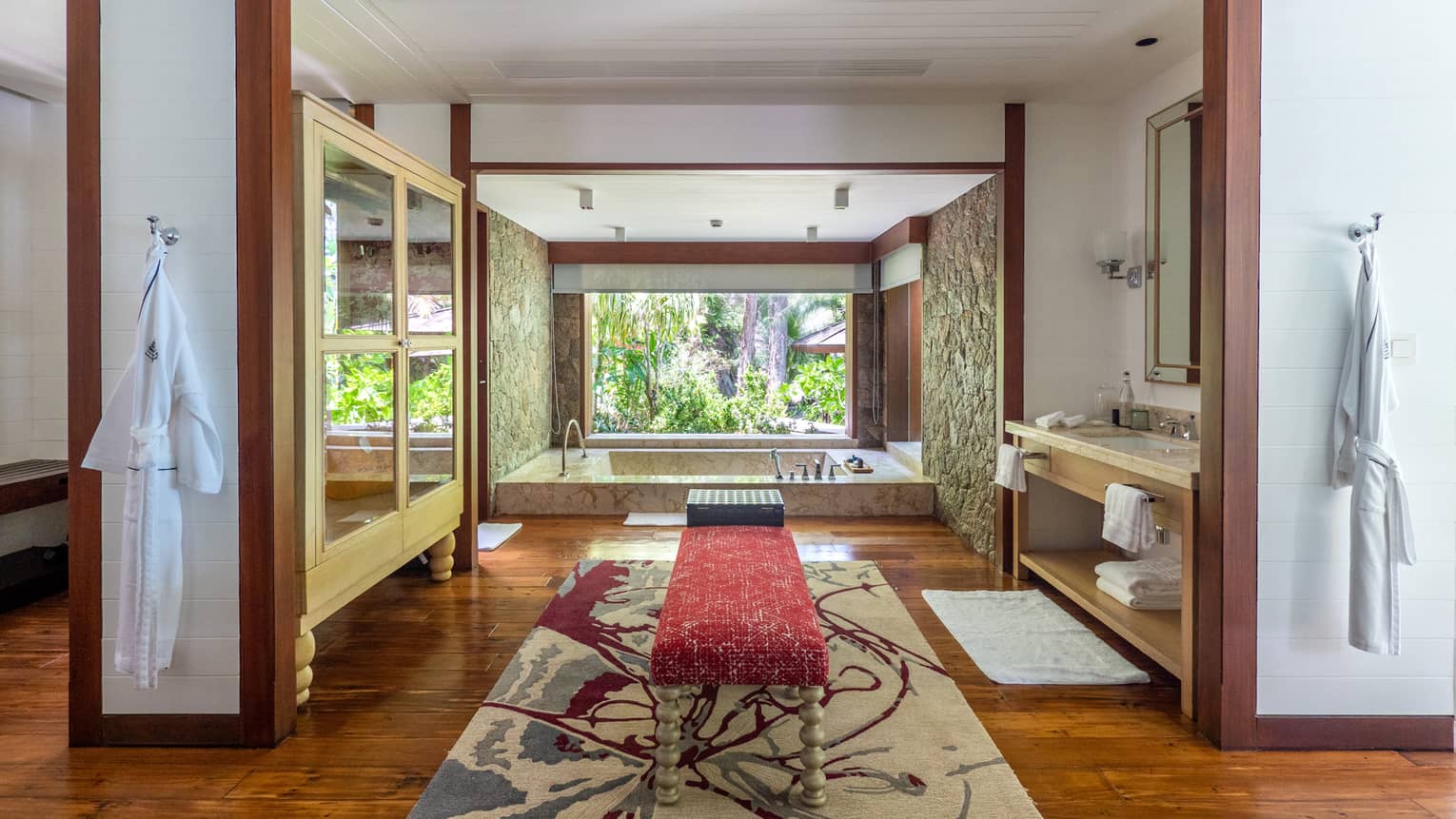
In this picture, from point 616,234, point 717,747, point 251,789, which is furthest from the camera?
point 616,234

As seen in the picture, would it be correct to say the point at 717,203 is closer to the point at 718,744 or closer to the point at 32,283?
the point at 32,283

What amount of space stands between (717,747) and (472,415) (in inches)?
114

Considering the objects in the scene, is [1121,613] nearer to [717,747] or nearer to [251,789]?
[717,747]

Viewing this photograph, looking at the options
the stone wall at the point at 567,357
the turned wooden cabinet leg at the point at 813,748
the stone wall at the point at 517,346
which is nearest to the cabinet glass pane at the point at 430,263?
the stone wall at the point at 517,346

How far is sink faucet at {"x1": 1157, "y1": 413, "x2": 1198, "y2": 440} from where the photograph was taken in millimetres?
3580

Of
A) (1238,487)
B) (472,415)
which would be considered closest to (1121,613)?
(1238,487)

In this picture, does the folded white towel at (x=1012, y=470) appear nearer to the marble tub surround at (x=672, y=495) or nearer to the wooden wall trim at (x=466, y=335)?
the marble tub surround at (x=672, y=495)

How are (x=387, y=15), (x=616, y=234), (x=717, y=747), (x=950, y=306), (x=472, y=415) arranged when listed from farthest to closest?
(x=616, y=234), (x=950, y=306), (x=472, y=415), (x=387, y=15), (x=717, y=747)

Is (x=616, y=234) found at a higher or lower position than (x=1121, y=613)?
higher

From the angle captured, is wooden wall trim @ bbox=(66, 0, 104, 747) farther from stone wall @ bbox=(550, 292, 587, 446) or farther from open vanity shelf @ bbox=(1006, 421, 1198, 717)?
stone wall @ bbox=(550, 292, 587, 446)

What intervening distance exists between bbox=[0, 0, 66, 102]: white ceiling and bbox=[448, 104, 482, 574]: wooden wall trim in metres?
1.62

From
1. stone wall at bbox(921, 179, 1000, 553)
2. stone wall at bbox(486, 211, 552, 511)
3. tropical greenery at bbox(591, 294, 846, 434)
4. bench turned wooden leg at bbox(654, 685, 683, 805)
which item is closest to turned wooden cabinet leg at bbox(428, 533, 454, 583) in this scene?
stone wall at bbox(486, 211, 552, 511)

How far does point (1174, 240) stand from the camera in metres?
3.72

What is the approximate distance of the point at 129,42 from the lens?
2.33m
